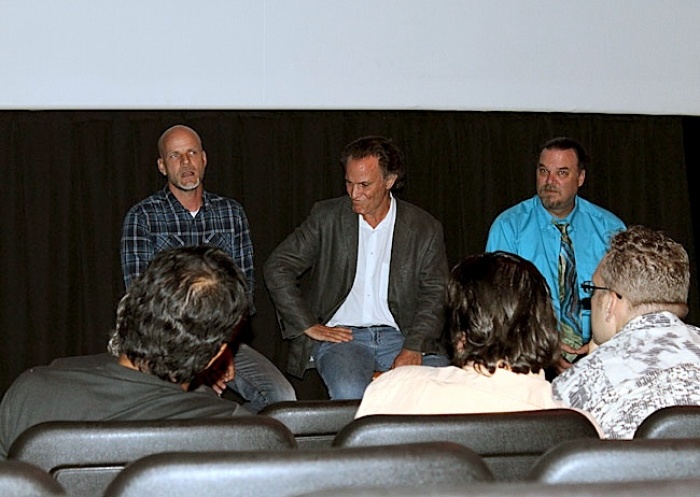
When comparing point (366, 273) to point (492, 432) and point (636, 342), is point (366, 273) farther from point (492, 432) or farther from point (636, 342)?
point (492, 432)

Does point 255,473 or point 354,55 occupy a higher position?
point 354,55

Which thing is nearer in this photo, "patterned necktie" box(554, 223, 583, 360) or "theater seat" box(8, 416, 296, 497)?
"theater seat" box(8, 416, 296, 497)

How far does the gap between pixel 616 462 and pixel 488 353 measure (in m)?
0.71

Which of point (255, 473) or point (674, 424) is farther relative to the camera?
point (674, 424)

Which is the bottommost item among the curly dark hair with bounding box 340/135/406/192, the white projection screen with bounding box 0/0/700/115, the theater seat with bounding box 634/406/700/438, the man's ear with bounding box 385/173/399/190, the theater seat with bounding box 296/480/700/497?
the theater seat with bounding box 634/406/700/438

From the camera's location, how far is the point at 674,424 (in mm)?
1844

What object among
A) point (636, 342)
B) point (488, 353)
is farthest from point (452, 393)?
Answer: point (636, 342)

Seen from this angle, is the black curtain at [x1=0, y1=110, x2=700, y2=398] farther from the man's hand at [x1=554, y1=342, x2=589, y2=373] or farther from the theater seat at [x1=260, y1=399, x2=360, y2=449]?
the theater seat at [x1=260, y1=399, x2=360, y2=449]

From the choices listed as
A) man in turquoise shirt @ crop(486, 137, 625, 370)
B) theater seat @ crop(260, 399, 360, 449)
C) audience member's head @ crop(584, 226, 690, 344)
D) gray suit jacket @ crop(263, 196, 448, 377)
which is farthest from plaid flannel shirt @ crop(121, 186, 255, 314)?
theater seat @ crop(260, 399, 360, 449)

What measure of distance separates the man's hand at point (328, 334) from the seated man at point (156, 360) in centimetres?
197

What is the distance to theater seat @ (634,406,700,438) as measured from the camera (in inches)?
72.4

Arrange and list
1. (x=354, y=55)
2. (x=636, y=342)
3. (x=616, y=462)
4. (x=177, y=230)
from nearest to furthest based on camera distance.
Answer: (x=616, y=462)
(x=636, y=342)
(x=177, y=230)
(x=354, y=55)

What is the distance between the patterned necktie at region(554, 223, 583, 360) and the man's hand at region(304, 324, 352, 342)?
36.3 inches

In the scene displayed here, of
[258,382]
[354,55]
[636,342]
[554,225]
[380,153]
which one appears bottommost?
Result: [258,382]
